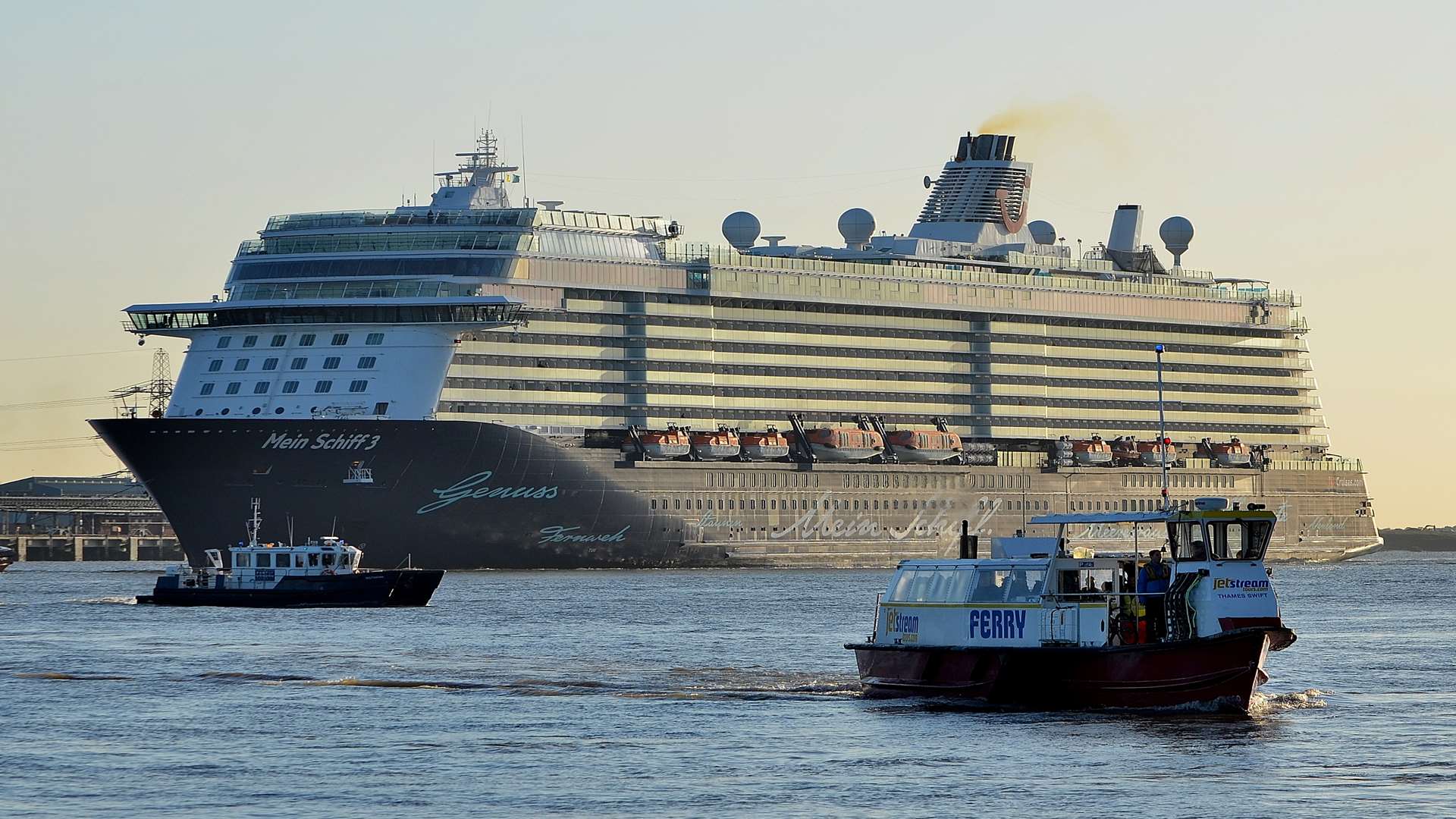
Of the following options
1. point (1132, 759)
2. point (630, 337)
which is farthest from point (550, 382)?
point (1132, 759)

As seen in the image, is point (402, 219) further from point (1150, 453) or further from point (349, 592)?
point (1150, 453)

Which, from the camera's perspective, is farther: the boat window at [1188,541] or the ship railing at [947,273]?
the ship railing at [947,273]

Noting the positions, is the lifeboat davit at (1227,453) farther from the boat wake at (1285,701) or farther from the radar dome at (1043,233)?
the boat wake at (1285,701)

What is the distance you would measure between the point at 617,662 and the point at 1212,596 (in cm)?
1977

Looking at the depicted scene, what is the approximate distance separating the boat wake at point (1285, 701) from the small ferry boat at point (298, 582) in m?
42.7

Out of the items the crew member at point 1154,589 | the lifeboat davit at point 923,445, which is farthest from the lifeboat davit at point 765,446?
the crew member at point 1154,589

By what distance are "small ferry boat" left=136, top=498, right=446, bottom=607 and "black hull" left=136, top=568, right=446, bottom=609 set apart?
1.0 inches

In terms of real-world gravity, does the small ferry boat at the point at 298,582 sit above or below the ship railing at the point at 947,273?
below

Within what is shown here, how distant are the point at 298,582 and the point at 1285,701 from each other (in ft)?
153

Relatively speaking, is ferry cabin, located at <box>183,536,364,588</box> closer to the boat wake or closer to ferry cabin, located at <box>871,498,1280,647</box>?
ferry cabin, located at <box>871,498,1280,647</box>

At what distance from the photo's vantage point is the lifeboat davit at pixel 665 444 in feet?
405

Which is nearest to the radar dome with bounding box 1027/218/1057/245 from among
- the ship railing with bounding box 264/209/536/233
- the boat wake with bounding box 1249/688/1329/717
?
the ship railing with bounding box 264/209/536/233

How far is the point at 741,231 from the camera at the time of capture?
5404 inches

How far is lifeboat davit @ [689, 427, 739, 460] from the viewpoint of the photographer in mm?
126812
